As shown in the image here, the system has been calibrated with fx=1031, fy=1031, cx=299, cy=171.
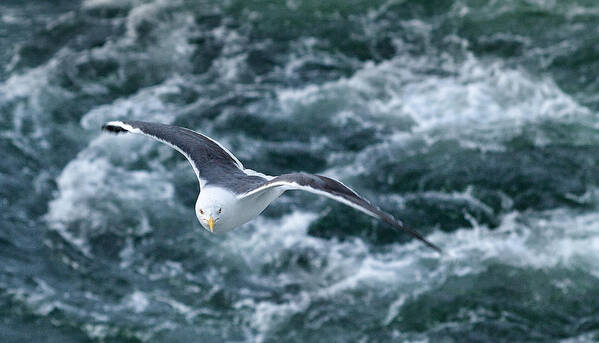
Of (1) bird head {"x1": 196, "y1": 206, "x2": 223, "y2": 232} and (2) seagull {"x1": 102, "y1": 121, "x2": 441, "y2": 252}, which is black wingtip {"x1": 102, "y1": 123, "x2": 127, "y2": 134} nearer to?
(2) seagull {"x1": 102, "y1": 121, "x2": 441, "y2": 252}

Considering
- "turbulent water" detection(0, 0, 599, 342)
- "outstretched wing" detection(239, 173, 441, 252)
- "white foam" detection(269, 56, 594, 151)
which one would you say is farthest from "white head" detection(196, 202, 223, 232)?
"white foam" detection(269, 56, 594, 151)

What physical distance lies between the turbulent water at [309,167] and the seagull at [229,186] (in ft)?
16.9

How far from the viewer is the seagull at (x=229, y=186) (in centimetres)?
923

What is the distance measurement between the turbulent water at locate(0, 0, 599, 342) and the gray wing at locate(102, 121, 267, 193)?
5.05 metres

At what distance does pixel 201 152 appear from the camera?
11406 mm

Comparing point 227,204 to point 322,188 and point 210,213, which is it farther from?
point 322,188

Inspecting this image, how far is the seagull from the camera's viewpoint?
30.3ft

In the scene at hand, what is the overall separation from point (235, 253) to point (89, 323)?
9.47ft

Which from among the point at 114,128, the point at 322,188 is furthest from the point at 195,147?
the point at 322,188

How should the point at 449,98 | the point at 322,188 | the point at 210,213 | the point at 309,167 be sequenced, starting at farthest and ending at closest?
the point at 449,98 → the point at 309,167 → the point at 210,213 → the point at 322,188

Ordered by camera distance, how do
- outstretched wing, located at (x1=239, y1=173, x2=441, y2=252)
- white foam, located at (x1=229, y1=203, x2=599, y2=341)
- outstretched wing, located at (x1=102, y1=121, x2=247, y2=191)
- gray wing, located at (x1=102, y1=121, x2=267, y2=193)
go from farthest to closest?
white foam, located at (x1=229, y1=203, x2=599, y2=341) < outstretched wing, located at (x1=102, y1=121, x2=247, y2=191) < gray wing, located at (x1=102, y1=121, x2=267, y2=193) < outstretched wing, located at (x1=239, y1=173, x2=441, y2=252)

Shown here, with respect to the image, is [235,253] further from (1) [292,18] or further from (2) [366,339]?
(1) [292,18]

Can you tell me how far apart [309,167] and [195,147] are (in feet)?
25.6

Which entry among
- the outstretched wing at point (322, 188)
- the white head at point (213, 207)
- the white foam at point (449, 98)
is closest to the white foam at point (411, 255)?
the white foam at point (449, 98)
